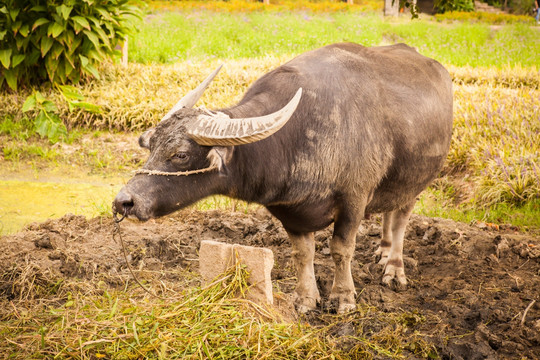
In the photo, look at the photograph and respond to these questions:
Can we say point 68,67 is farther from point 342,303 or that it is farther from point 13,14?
point 342,303

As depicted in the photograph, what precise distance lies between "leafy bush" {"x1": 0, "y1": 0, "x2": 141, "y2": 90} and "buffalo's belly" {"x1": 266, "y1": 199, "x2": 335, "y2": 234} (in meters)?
5.35

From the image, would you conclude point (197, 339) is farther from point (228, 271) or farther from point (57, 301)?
point (57, 301)

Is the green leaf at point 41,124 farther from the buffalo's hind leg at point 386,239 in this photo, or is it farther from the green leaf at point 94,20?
the buffalo's hind leg at point 386,239

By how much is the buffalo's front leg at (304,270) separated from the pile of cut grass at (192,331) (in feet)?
1.02

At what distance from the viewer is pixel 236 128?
8.92ft

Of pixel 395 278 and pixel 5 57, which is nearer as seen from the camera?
pixel 395 278

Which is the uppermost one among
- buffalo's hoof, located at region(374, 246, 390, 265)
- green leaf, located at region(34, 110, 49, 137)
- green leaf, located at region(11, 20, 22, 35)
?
green leaf, located at region(11, 20, 22, 35)

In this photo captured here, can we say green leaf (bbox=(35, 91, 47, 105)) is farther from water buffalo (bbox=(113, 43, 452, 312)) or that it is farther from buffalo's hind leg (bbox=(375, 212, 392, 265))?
buffalo's hind leg (bbox=(375, 212, 392, 265))

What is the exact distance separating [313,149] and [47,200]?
3.95 meters

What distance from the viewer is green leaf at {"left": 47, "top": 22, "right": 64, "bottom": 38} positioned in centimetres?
748

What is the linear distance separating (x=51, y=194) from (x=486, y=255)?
4604mm

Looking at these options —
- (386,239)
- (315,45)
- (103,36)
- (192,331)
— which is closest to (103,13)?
(103,36)

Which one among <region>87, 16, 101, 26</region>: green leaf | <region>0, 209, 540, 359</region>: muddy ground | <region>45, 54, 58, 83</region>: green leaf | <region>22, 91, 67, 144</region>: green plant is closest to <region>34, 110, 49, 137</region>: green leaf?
<region>22, 91, 67, 144</region>: green plant

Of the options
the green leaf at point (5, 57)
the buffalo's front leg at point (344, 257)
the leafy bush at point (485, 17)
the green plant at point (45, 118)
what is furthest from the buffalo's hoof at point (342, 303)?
the green leaf at point (5, 57)
